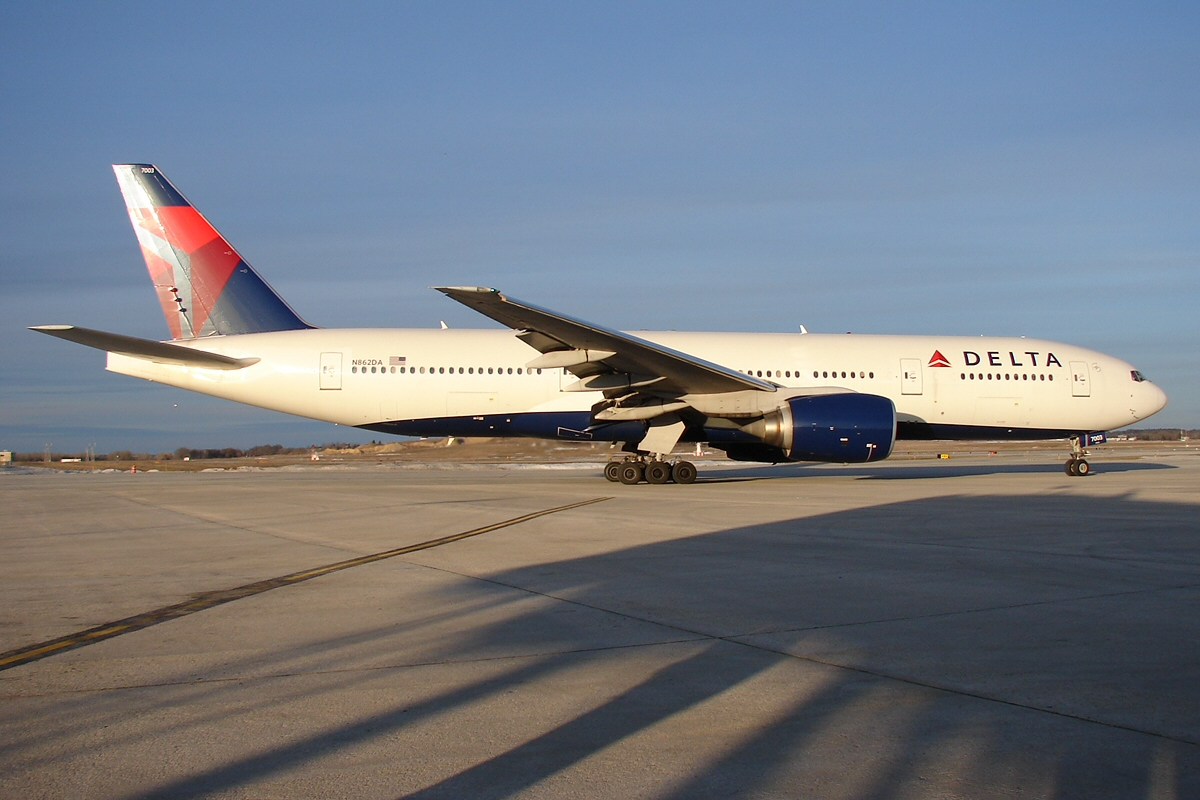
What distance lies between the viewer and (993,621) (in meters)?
5.44

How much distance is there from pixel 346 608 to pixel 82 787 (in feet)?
9.95

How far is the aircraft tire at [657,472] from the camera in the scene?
18.3 m

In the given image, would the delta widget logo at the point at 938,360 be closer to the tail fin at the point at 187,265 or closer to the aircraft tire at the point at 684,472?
the aircraft tire at the point at 684,472

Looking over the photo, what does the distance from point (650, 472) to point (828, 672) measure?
14083mm

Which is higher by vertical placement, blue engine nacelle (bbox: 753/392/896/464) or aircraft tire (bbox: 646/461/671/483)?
blue engine nacelle (bbox: 753/392/896/464)

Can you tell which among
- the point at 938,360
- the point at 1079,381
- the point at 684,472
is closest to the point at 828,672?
the point at 684,472

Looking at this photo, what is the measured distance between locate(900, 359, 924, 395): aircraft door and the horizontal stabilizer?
14.5 meters

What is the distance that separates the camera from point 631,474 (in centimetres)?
1864

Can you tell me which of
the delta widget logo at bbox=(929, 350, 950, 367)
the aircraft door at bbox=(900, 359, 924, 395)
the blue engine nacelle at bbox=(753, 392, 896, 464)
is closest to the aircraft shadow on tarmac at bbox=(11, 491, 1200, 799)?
the blue engine nacelle at bbox=(753, 392, 896, 464)

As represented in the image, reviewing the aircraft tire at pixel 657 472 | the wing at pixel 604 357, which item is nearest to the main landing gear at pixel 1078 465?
the wing at pixel 604 357

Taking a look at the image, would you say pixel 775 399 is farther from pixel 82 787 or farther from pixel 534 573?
pixel 82 787

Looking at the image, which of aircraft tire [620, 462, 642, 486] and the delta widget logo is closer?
aircraft tire [620, 462, 642, 486]

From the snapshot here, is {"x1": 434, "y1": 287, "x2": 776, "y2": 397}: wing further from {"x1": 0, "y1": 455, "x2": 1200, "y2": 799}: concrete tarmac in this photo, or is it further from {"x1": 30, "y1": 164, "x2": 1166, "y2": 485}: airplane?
{"x1": 0, "y1": 455, "x2": 1200, "y2": 799}: concrete tarmac

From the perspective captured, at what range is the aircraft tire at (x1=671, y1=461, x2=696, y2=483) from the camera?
18.5 m
